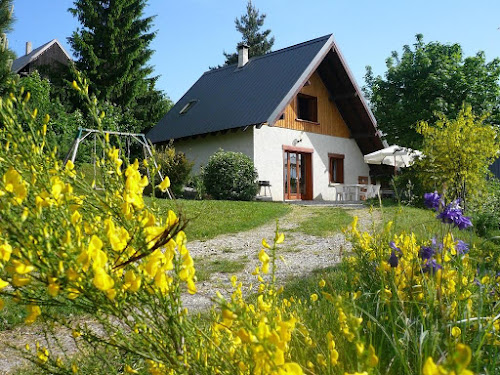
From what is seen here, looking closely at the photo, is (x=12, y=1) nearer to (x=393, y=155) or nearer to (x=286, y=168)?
(x=286, y=168)

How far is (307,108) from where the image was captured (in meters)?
19.4

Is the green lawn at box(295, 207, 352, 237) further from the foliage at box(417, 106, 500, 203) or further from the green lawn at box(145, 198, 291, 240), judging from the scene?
the foliage at box(417, 106, 500, 203)

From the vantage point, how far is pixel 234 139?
17.3 meters

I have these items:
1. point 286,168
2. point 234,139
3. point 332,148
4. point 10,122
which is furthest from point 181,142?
point 10,122

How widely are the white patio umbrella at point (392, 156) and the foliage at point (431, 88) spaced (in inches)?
16.0

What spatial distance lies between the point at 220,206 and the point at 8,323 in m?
8.44

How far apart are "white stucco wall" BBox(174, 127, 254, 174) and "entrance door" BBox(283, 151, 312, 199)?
1.76 metres

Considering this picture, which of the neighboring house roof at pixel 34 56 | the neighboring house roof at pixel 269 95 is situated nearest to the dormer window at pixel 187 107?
the neighboring house roof at pixel 269 95

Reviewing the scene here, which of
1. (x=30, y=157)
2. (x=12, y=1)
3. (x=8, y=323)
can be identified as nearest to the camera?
(x=30, y=157)

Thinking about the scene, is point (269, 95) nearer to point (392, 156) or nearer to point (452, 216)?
point (392, 156)

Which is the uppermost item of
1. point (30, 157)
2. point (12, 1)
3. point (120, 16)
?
point (120, 16)

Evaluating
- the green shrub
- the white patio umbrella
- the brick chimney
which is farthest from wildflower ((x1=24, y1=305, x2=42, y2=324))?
the brick chimney

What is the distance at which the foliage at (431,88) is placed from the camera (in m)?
18.0

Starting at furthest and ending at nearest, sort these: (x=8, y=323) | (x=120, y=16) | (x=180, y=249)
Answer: (x=120, y=16) < (x=8, y=323) < (x=180, y=249)
